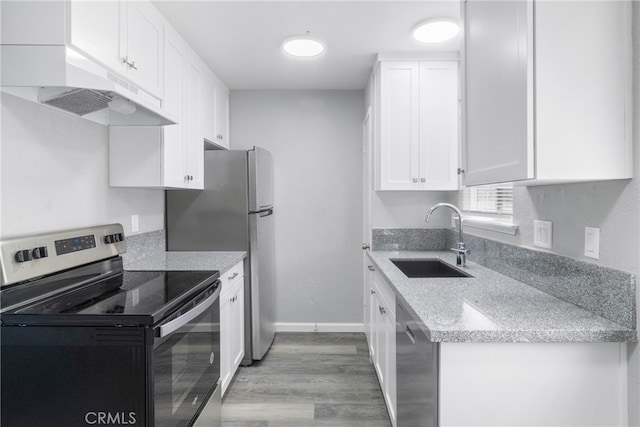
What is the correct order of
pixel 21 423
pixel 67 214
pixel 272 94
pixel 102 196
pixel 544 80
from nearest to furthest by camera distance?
1. pixel 544 80
2. pixel 21 423
3. pixel 67 214
4. pixel 102 196
5. pixel 272 94

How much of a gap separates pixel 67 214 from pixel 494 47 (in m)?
1.95

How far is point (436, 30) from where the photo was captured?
2.27 meters

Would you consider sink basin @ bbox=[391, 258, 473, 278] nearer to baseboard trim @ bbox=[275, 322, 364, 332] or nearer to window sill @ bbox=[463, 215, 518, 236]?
window sill @ bbox=[463, 215, 518, 236]

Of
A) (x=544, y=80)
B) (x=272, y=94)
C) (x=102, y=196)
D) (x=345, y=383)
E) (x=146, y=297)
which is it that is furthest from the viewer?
(x=272, y=94)

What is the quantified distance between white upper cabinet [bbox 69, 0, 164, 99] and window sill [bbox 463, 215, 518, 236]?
200 centimetres

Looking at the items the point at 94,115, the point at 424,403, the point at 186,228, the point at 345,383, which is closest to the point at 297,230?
the point at 186,228

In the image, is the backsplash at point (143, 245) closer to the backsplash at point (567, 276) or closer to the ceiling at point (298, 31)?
the ceiling at point (298, 31)

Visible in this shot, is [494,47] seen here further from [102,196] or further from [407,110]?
[102,196]

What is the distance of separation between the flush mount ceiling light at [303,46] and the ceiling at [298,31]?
0.04 metres

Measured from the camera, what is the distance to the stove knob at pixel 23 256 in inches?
54.4

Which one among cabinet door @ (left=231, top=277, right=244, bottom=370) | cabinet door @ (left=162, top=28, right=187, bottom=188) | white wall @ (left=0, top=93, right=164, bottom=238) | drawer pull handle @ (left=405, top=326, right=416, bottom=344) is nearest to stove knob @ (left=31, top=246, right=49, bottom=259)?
white wall @ (left=0, top=93, right=164, bottom=238)

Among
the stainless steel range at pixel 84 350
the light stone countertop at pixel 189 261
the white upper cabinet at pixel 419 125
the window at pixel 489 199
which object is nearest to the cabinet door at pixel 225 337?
the light stone countertop at pixel 189 261

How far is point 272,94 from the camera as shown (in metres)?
3.60

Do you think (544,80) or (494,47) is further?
(494,47)
